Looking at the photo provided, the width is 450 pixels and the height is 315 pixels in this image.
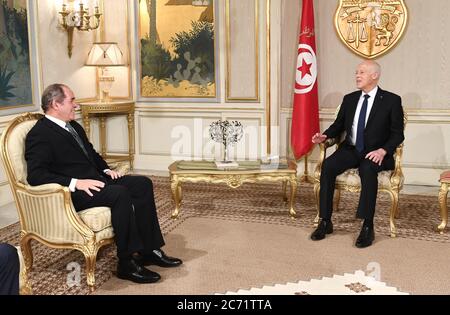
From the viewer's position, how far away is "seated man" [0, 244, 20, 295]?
204cm

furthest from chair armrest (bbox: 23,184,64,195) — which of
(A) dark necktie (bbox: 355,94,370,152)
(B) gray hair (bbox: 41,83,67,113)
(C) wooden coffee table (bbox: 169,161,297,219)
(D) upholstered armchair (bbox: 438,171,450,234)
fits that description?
(D) upholstered armchair (bbox: 438,171,450,234)

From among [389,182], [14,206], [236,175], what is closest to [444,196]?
[389,182]

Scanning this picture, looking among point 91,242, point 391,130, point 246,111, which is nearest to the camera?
point 91,242

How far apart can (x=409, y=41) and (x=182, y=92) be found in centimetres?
245

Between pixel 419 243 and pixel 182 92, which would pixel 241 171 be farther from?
pixel 182 92

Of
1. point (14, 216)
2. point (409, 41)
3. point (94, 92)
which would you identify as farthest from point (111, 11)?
point (409, 41)

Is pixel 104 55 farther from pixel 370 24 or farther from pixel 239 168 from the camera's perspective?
pixel 370 24

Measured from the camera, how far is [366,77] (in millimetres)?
3990

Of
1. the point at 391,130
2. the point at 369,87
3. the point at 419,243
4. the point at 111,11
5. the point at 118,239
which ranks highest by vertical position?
the point at 111,11

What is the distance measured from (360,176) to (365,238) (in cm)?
43

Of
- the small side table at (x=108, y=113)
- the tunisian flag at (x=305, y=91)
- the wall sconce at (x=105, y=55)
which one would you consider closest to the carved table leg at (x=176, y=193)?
the tunisian flag at (x=305, y=91)

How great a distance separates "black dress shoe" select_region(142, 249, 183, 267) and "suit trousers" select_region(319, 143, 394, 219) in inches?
45.7

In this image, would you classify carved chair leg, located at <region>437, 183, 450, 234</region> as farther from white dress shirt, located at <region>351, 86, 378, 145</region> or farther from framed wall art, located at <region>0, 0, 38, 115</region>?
framed wall art, located at <region>0, 0, 38, 115</region>
